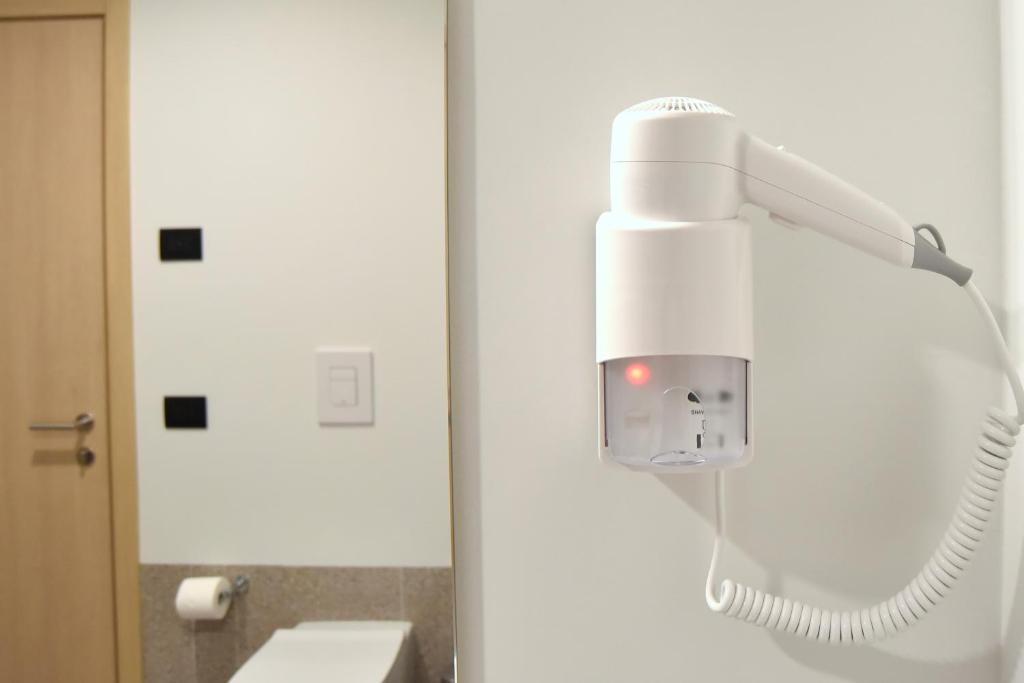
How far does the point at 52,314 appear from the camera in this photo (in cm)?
62

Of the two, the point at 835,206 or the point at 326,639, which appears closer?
the point at 835,206

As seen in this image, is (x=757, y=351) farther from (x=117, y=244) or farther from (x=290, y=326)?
(x=117, y=244)

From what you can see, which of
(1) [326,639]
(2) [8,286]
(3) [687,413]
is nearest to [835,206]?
(3) [687,413]

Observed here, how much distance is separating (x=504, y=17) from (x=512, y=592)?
21.1 inches

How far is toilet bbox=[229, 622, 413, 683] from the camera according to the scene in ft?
2.09

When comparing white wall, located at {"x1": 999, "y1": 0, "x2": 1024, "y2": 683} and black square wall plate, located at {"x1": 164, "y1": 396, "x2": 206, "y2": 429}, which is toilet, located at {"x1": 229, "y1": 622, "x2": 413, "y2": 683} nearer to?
black square wall plate, located at {"x1": 164, "y1": 396, "x2": 206, "y2": 429}

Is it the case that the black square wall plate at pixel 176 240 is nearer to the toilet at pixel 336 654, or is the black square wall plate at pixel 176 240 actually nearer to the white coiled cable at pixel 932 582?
the toilet at pixel 336 654

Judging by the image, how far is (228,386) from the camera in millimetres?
629

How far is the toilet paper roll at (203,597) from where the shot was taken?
63 centimetres

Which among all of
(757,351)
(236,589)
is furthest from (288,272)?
(757,351)

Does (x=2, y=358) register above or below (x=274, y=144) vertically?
below

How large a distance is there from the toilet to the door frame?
167 millimetres

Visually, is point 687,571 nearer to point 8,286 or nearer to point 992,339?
point 992,339

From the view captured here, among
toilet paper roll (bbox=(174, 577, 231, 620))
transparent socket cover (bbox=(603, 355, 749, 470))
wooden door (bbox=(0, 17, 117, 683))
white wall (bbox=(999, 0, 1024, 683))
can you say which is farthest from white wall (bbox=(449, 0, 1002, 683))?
wooden door (bbox=(0, 17, 117, 683))
